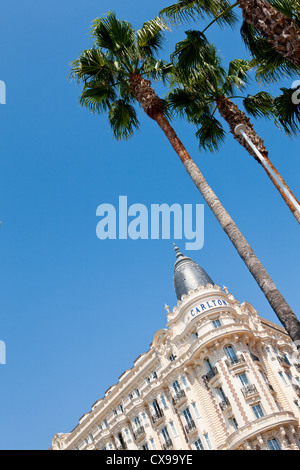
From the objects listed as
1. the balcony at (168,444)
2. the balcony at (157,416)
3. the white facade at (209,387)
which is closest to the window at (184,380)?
the white facade at (209,387)

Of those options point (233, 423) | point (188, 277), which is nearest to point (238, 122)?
point (233, 423)

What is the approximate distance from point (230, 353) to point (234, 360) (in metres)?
0.87

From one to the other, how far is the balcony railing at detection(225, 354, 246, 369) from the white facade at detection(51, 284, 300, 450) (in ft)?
0.28

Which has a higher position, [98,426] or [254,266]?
[98,426]

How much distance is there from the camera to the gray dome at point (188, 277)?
48.7 meters

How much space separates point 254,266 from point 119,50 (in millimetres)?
10019

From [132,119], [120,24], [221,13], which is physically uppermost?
[120,24]

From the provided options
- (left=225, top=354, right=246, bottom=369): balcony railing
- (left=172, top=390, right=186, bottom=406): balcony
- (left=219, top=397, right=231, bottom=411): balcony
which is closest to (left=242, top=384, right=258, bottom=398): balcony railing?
(left=219, top=397, right=231, bottom=411): balcony

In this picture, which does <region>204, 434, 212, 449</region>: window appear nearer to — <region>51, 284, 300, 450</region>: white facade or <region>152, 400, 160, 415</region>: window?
<region>51, 284, 300, 450</region>: white facade

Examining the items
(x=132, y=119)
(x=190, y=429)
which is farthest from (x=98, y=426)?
(x=132, y=119)

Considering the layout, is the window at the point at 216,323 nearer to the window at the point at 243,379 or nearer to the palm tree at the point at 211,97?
the window at the point at 243,379

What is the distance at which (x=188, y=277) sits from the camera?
49.9 m

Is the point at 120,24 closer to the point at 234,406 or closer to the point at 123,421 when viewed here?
the point at 234,406

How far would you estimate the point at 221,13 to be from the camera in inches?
606
